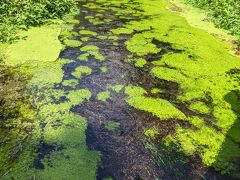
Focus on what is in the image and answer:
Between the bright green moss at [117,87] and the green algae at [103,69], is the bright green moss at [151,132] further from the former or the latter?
the green algae at [103,69]

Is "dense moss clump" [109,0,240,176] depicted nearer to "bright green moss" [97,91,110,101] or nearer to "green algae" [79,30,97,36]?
"bright green moss" [97,91,110,101]

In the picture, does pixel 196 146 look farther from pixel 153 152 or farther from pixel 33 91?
pixel 33 91

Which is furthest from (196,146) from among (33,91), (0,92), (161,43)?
(161,43)

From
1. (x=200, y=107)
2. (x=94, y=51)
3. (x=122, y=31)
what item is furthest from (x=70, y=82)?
(x=122, y=31)

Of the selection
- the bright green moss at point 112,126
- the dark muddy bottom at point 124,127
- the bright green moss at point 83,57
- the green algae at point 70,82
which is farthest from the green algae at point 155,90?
the bright green moss at point 83,57

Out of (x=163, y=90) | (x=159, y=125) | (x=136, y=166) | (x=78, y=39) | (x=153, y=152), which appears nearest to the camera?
(x=136, y=166)
